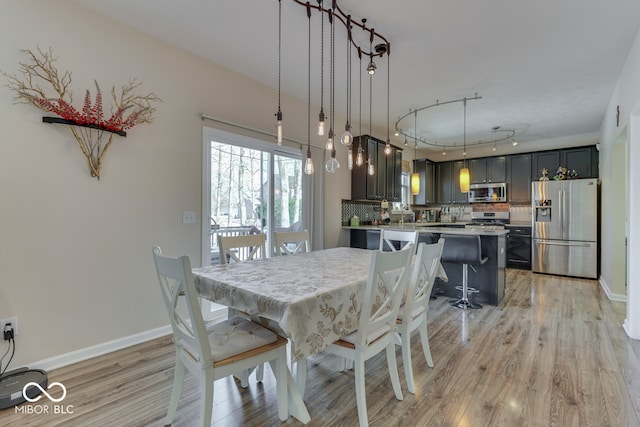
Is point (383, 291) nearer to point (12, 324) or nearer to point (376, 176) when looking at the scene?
point (12, 324)

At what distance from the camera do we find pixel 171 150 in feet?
9.30

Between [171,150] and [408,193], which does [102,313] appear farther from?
[408,193]

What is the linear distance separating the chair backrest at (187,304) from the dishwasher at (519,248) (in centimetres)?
629

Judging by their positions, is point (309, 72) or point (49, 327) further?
point (309, 72)

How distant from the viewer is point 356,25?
8.11 ft

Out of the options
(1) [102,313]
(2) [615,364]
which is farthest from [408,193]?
(1) [102,313]

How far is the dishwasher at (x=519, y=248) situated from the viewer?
5.80 meters

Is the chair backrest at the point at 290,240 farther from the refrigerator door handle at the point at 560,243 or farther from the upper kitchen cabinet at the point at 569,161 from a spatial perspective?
the upper kitchen cabinet at the point at 569,161

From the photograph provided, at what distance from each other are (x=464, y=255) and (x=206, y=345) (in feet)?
10.2

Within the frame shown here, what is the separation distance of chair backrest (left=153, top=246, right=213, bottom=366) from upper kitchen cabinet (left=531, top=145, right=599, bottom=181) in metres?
6.87

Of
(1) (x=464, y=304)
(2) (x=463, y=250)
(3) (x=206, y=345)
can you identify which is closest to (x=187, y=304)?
(3) (x=206, y=345)

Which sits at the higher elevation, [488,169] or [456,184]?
[488,169]

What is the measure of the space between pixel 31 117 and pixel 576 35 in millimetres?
4325

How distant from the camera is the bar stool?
3484 mm
